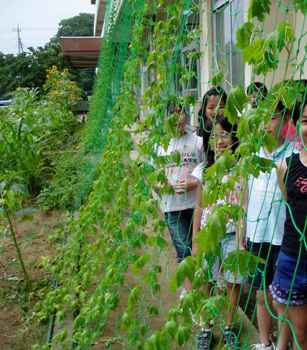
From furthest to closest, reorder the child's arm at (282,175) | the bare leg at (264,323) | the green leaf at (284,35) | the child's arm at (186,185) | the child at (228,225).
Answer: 1. the child's arm at (186,185)
2. the bare leg at (264,323)
3. the child at (228,225)
4. the child's arm at (282,175)
5. the green leaf at (284,35)

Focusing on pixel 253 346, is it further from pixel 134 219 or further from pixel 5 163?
pixel 5 163

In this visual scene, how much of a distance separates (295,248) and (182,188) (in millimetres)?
933

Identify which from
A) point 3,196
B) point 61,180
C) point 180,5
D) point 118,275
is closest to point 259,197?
point 118,275

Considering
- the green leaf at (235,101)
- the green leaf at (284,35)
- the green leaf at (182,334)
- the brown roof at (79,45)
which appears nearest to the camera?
the green leaf at (284,35)

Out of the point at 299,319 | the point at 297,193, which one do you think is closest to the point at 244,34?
the point at 297,193


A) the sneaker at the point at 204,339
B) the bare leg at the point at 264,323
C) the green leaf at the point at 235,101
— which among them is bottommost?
the sneaker at the point at 204,339

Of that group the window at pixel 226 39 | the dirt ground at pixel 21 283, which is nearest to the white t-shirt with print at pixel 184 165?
the dirt ground at pixel 21 283

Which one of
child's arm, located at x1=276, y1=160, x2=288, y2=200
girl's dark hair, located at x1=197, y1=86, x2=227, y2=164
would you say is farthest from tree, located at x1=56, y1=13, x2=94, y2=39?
child's arm, located at x1=276, y1=160, x2=288, y2=200

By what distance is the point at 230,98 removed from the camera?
1.18 metres

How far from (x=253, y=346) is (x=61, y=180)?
14.0ft

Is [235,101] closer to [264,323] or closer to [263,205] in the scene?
[263,205]

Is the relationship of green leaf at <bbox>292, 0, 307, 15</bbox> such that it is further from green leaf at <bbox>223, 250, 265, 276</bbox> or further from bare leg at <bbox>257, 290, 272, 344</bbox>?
bare leg at <bbox>257, 290, 272, 344</bbox>

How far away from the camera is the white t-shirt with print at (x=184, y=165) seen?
264 centimetres

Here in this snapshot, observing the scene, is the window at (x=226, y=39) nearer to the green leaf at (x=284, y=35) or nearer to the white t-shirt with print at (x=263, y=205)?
the white t-shirt with print at (x=263, y=205)
